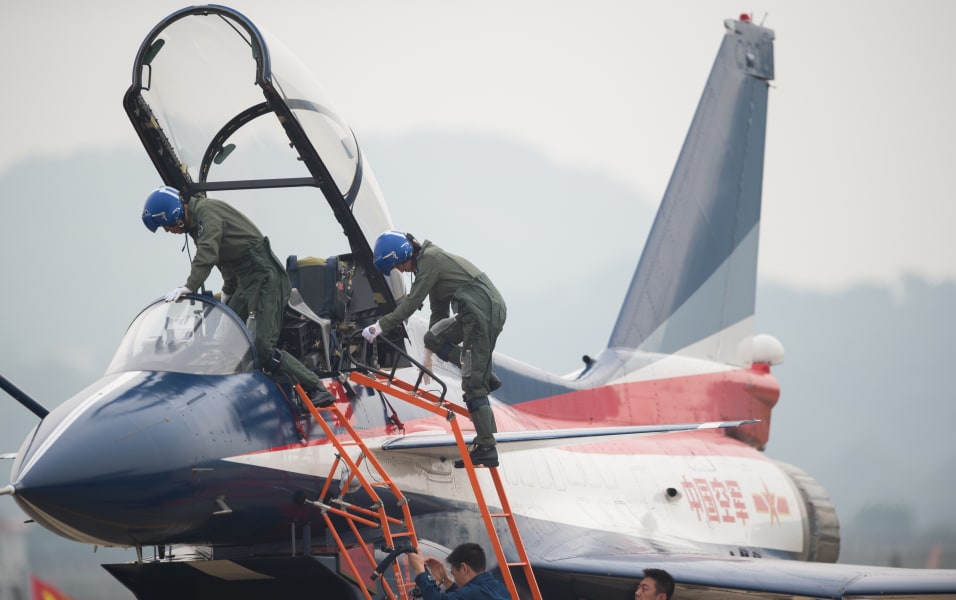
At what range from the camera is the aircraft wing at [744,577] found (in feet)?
23.6

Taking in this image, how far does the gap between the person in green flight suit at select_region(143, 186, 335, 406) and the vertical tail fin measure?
548 centimetres

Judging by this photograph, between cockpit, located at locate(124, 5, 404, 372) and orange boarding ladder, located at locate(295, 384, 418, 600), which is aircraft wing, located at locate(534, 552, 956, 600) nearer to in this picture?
orange boarding ladder, located at locate(295, 384, 418, 600)

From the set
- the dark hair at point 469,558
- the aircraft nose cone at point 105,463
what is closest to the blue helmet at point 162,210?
the aircraft nose cone at point 105,463

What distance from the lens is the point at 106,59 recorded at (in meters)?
18.7

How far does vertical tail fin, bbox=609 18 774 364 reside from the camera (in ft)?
38.9

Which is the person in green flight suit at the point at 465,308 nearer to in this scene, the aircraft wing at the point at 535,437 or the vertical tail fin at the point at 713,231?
the aircraft wing at the point at 535,437

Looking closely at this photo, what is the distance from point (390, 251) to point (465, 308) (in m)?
0.56

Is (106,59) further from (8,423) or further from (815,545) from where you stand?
(815,545)

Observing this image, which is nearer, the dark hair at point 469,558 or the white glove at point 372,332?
the dark hair at point 469,558

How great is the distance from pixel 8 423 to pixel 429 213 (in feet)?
36.5

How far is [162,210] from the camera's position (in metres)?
6.70

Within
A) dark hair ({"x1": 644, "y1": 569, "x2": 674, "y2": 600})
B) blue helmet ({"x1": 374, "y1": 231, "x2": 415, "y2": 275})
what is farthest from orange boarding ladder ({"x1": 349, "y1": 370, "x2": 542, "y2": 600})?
dark hair ({"x1": 644, "y1": 569, "x2": 674, "y2": 600})

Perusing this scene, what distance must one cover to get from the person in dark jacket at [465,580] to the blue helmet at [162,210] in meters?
2.43

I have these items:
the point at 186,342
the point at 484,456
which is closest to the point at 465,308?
the point at 484,456
